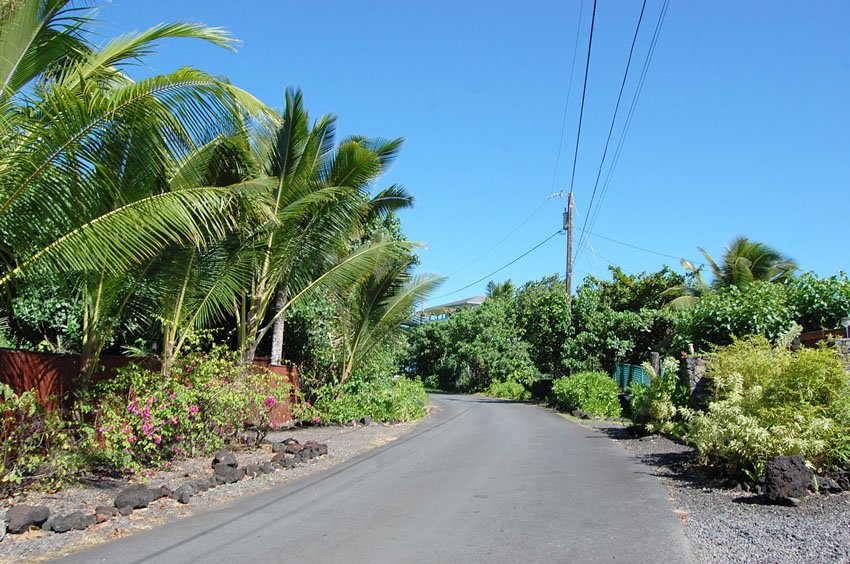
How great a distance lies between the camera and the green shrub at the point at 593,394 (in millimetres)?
21797

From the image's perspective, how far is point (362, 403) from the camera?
1734 centimetres

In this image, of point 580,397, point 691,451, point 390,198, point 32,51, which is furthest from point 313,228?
point 580,397

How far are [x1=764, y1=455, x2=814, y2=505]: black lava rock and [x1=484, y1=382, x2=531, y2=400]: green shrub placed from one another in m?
27.2

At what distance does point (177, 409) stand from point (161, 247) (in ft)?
9.33

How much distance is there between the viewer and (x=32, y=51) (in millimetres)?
Answer: 6789

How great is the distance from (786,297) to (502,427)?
7485 mm

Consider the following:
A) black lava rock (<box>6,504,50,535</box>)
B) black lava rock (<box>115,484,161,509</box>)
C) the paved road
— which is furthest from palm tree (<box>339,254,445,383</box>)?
black lava rock (<box>6,504,50,535</box>)

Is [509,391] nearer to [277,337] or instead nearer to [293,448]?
[277,337]

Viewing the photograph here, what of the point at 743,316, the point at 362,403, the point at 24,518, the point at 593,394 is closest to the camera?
the point at 24,518

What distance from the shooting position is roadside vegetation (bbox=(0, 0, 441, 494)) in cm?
637

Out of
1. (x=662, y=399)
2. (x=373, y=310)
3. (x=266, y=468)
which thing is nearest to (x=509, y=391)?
(x=373, y=310)

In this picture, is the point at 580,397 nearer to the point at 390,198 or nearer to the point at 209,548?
the point at 390,198

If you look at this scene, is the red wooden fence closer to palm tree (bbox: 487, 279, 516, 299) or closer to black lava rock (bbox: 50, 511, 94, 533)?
black lava rock (bbox: 50, 511, 94, 533)

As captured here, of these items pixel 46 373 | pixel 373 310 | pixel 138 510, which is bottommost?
pixel 138 510
